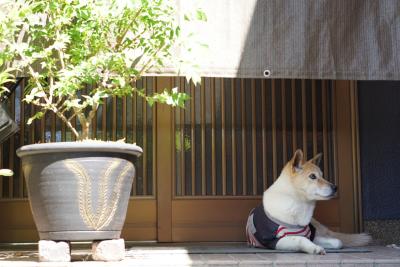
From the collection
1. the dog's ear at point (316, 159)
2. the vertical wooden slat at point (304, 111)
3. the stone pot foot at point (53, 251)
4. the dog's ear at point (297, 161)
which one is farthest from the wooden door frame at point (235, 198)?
the stone pot foot at point (53, 251)

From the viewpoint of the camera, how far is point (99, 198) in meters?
3.65

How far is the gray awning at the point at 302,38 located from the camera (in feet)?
14.1

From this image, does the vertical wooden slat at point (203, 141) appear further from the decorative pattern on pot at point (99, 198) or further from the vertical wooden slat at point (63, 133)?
the decorative pattern on pot at point (99, 198)

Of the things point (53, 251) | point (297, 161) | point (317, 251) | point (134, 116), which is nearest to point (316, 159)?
point (297, 161)

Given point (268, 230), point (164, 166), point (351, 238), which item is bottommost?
point (351, 238)

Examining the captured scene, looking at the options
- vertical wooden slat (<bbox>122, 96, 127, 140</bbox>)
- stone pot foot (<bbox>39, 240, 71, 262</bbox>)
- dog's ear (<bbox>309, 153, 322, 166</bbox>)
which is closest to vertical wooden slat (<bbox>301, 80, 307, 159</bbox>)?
dog's ear (<bbox>309, 153, 322, 166</bbox>)

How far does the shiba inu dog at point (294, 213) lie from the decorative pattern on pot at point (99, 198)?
48.8 inches

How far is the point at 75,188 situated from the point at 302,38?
1.94 meters

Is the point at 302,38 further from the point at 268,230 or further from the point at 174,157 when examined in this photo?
the point at 174,157

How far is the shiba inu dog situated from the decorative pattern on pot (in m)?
1.24

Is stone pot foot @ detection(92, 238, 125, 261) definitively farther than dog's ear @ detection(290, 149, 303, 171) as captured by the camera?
No

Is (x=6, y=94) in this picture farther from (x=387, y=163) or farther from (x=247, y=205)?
(x=387, y=163)

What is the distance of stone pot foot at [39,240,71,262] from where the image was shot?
362cm

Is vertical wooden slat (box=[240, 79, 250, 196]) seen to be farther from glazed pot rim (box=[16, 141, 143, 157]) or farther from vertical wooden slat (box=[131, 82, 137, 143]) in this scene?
glazed pot rim (box=[16, 141, 143, 157])
